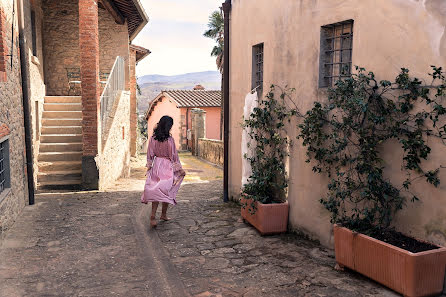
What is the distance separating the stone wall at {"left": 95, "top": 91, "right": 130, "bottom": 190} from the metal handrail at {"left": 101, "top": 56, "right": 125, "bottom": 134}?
207 mm

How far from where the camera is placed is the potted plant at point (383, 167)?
3.71m

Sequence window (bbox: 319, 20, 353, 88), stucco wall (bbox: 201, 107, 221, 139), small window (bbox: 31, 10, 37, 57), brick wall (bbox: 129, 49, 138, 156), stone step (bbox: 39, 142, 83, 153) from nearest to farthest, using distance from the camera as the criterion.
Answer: window (bbox: 319, 20, 353, 88), stone step (bbox: 39, 142, 83, 153), small window (bbox: 31, 10, 37, 57), brick wall (bbox: 129, 49, 138, 156), stucco wall (bbox: 201, 107, 221, 139)

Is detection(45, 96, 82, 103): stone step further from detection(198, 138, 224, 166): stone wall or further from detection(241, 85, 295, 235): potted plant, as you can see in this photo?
detection(241, 85, 295, 235): potted plant

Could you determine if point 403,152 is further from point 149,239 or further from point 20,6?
point 20,6

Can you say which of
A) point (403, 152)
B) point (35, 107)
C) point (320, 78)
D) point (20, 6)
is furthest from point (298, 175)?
point (35, 107)

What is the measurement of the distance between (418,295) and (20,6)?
7.97 metres

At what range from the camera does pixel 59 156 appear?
10.1m

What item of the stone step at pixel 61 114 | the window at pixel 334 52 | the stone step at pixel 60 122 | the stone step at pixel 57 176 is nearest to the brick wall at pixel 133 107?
the stone step at pixel 61 114

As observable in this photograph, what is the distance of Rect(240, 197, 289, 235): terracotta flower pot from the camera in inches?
230

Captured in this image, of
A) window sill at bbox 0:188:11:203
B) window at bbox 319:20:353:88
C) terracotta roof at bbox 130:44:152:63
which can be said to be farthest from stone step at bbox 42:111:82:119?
window at bbox 319:20:353:88

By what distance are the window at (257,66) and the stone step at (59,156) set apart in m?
5.32

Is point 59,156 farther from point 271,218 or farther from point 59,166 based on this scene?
point 271,218

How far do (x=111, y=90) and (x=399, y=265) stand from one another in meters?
9.07

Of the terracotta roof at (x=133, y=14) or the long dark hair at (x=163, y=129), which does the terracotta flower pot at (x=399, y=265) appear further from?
the terracotta roof at (x=133, y=14)
